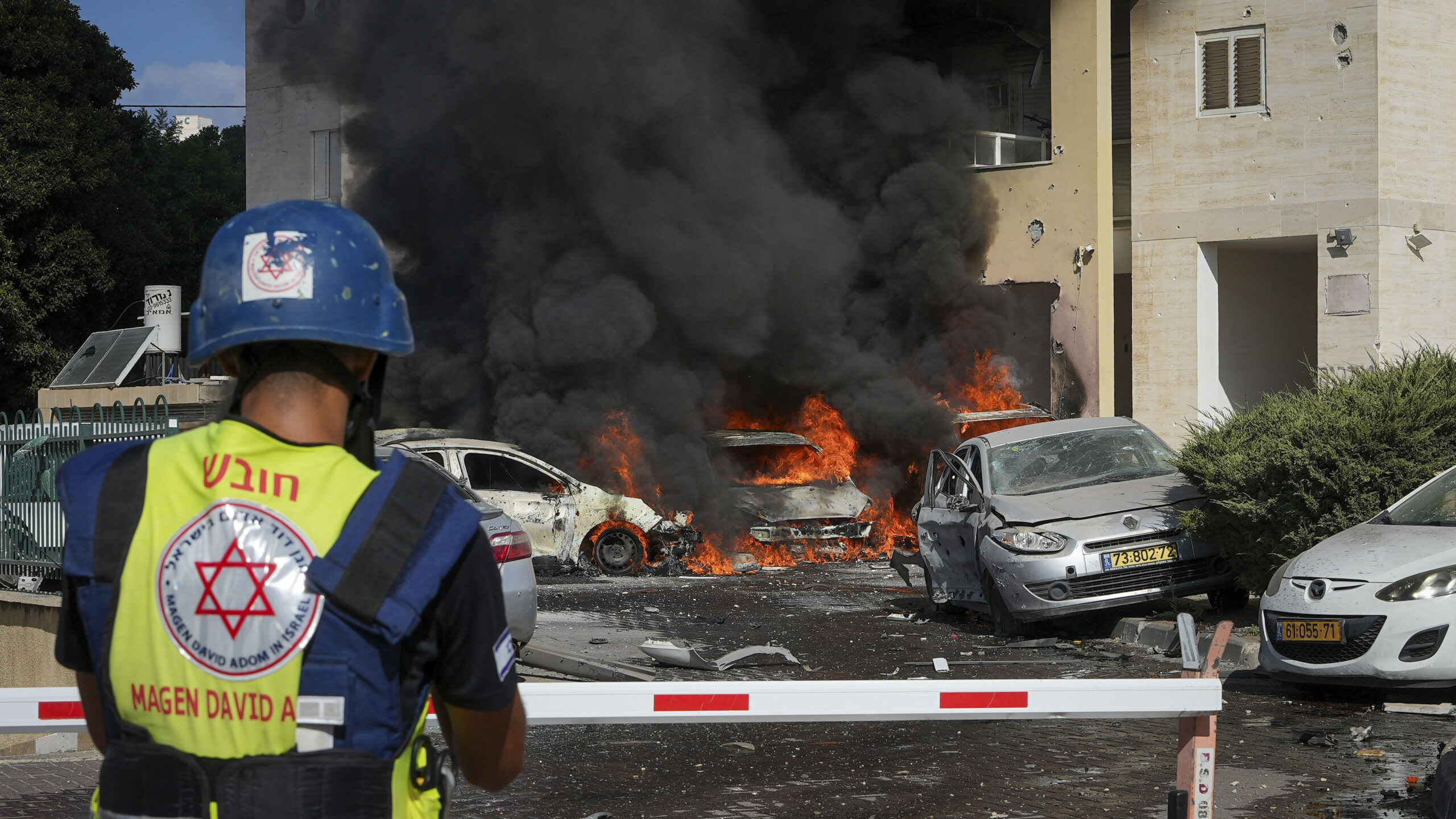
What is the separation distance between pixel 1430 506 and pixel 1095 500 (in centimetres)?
266

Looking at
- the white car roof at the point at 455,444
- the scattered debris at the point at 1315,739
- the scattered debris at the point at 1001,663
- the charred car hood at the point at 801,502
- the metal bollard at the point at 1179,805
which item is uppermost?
the white car roof at the point at 455,444

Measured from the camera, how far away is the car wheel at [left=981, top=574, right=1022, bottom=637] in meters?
10.6

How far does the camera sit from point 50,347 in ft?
95.5

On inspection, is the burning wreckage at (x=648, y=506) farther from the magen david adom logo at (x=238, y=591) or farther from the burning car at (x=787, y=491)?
the magen david adom logo at (x=238, y=591)

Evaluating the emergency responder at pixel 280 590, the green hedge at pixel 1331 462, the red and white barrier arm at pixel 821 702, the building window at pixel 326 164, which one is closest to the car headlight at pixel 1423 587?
the green hedge at pixel 1331 462

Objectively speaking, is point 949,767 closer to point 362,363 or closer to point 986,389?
point 362,363

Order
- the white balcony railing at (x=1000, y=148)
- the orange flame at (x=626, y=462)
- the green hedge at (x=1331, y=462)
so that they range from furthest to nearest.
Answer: the white balcony railing at (x=1000, y=148)
the orange flame at (x=626, y=462)
the green hedge at (x=1331, y=462)

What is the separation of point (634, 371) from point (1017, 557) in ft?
38.7

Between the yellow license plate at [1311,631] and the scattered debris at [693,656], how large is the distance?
316cm

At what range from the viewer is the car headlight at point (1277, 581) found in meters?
8.10

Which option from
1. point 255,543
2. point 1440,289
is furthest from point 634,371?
point 255,543

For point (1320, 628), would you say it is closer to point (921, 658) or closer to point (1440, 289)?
point (921, 658)

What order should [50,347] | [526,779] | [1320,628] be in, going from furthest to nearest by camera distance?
[50,347], [1320,628], [526,779]

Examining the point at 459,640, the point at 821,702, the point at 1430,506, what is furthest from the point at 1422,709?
the point at 459,640
